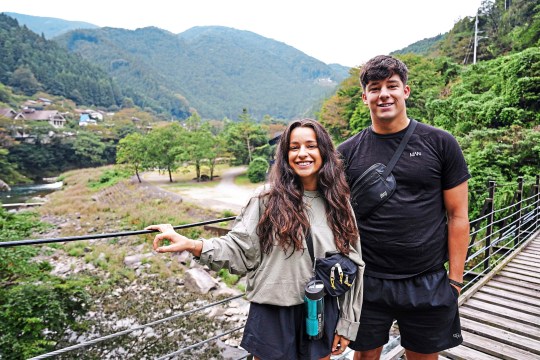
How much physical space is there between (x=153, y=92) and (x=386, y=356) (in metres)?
114

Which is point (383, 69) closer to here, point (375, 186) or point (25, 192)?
point (375, 186)

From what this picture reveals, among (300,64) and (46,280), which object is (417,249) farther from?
(300,64)

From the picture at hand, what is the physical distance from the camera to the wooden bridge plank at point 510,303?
2.91 metres

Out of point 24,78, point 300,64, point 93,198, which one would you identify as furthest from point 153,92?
point 300,64

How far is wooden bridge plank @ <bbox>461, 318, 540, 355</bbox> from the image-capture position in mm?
2400

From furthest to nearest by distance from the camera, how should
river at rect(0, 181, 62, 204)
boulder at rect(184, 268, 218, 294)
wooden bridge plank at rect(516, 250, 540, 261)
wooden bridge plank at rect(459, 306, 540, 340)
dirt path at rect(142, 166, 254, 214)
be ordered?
river at rect(0, 181, 62, 204), dirt path at rect(142, 166, 254, 214), boulder at rect(184, 268, 218, 294), wooden bridge plank at rect(516, 250, 540, 261), wooden bridge plank at rect(459, 306, 540, 340)

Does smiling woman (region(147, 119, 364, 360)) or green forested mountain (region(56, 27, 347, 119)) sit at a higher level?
green forested mountain (region(56, 27, 347, 119))

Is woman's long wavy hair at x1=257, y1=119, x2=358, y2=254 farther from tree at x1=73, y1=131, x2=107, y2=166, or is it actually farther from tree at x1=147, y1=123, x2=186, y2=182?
tree at x1=73, y1=131, x2=107, y2=166

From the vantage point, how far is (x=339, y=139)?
23047 millimetres

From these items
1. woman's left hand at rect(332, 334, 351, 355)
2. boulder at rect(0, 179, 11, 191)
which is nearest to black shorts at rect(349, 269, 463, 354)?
woman's left hand at rect(332, 334, 351, 355)

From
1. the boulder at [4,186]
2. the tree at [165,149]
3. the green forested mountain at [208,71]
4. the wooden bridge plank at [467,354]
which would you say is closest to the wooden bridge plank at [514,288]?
the wooden bridge plank at [467,354]

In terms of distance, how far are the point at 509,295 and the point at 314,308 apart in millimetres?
2933

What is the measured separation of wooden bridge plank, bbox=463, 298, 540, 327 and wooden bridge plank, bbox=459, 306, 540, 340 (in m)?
0.04

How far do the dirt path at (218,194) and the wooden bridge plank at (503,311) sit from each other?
10.3 m
